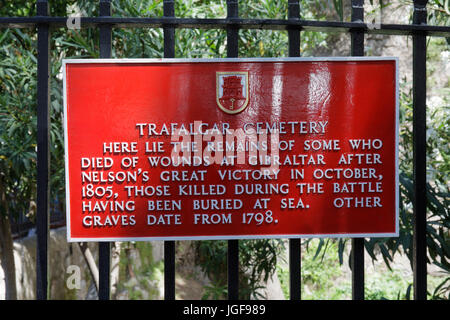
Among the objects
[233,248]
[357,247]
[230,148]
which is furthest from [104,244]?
[357,247]

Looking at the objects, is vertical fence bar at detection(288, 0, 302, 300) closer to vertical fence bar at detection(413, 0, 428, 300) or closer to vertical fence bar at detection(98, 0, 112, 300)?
vertical fence bar at detection(413, 0, 428, 300)

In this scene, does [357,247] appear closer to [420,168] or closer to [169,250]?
[420,168]

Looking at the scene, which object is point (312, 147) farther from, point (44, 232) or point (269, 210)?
point (44, 232)

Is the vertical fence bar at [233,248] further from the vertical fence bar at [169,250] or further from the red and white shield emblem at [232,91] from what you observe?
the vertical fence bar at [169,250]

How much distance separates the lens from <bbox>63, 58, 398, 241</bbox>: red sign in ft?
8.89

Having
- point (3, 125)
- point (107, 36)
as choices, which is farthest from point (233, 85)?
point (3, 125)

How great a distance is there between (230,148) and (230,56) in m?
0.52

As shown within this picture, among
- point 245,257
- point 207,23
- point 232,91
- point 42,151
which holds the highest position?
point 207,23

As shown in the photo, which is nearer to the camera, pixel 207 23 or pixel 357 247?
pixel 207 23

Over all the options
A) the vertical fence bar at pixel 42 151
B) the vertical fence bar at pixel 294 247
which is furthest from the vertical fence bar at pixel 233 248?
the vertical fence bar at pixel 42 151

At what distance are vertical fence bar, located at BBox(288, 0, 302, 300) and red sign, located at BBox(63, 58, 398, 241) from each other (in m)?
0.06

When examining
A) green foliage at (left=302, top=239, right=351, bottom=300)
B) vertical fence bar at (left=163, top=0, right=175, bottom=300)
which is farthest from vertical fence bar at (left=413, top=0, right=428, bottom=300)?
green foliage at (left=302, top=239, right=351, bottom=300)

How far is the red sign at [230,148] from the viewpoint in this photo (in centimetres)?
271

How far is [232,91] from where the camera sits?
2744mm
